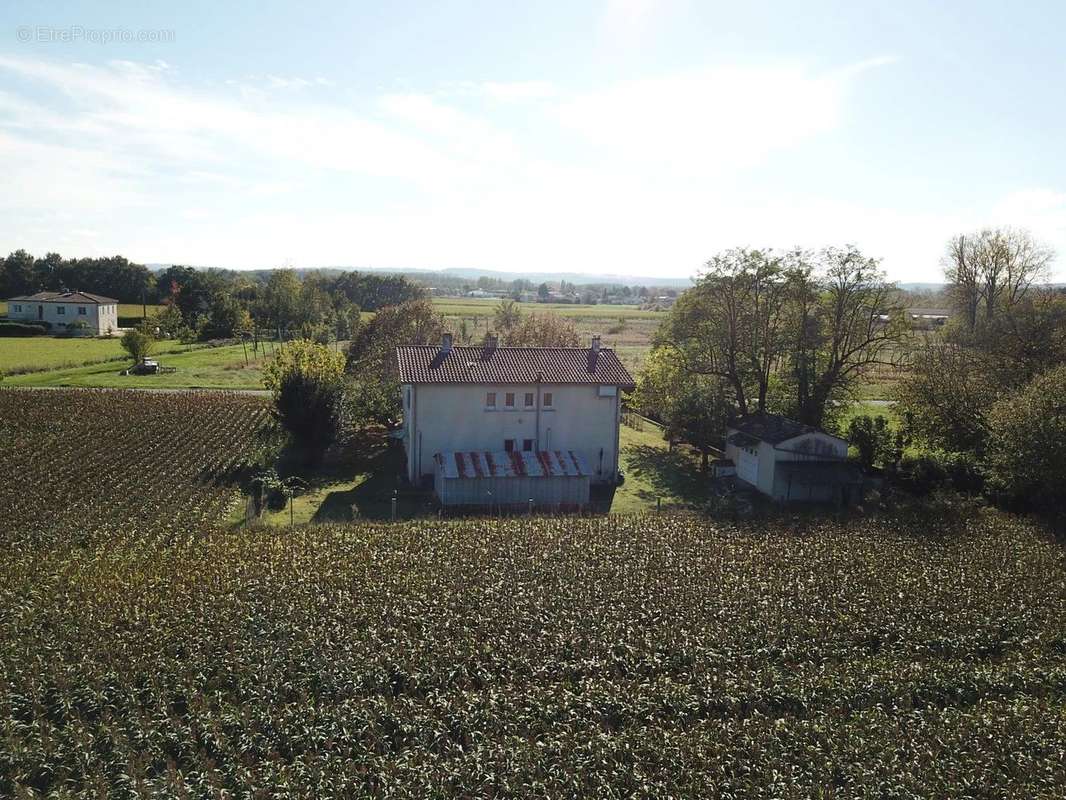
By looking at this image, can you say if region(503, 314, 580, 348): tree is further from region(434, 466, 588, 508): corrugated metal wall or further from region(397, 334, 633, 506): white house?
region(434, 466, 588, 508): corrugated metal wall

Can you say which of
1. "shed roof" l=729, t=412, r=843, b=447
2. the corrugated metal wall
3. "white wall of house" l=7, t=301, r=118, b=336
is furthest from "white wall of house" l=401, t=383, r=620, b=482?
"white wall of house" l=7, t=301, r=118, b=336

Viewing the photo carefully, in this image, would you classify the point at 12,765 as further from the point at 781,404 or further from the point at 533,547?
the point at 781,404

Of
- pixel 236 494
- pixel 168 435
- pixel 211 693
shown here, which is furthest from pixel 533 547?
pixel 168 435

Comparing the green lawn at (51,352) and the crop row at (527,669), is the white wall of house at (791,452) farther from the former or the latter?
the green lawn at (51,352)

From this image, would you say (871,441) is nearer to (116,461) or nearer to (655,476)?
(655,476)

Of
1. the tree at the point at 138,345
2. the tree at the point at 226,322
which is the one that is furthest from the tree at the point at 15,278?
the tree at the point at 138,345

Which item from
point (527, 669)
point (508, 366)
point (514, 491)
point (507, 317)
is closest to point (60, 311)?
point (507, 317)
